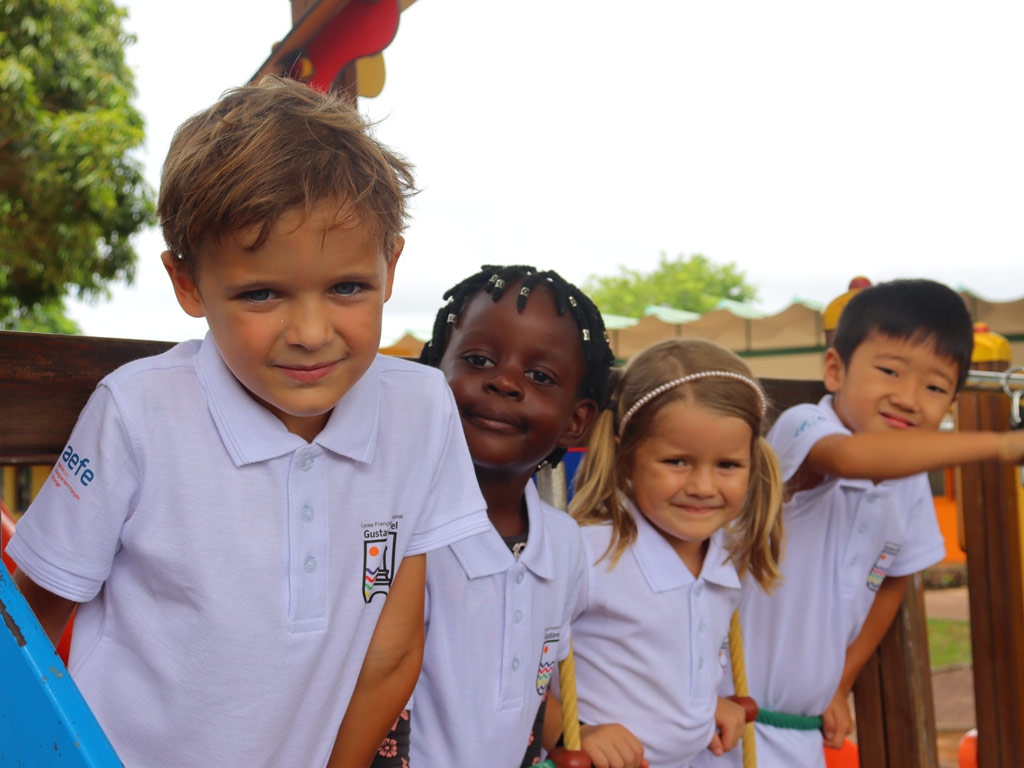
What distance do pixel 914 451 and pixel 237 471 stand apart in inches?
52.9

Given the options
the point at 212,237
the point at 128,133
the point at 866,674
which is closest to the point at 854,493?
the point at 866,674

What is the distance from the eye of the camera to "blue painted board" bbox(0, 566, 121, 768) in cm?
75

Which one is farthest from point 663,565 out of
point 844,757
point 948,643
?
point 948,643

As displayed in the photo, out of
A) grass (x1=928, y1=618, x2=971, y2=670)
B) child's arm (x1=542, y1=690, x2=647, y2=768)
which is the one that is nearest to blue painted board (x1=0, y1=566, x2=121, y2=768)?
child's arm (x1=542, y1=690, x2=647, y2=768)

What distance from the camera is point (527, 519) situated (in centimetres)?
166

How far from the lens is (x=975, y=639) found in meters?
3.00

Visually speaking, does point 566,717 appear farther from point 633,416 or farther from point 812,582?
point 812,582

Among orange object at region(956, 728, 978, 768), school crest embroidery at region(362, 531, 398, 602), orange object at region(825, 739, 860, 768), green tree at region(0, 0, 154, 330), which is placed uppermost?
green tree at region(0, 0, 154, 330)

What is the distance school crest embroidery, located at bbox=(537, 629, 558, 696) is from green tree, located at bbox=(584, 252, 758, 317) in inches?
1826

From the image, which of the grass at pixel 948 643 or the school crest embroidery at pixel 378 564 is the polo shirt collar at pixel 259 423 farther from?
the grass at pixel 948 643

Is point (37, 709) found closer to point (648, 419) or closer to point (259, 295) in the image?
point (259, 295)

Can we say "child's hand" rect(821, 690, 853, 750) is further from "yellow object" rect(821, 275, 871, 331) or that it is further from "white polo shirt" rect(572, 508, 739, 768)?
"yellow object" rect(821, 275, 871, 331)

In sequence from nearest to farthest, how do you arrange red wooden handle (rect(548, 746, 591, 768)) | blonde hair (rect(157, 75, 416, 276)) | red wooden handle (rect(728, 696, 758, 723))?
1. blonde hair (rect(157, 75, 416, 276))
2. red wooden handle (rect(548, 746, 591, 768))
3. red wooden handle (rect(728, 696, 758, 723))

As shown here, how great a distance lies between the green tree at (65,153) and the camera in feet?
31.8
